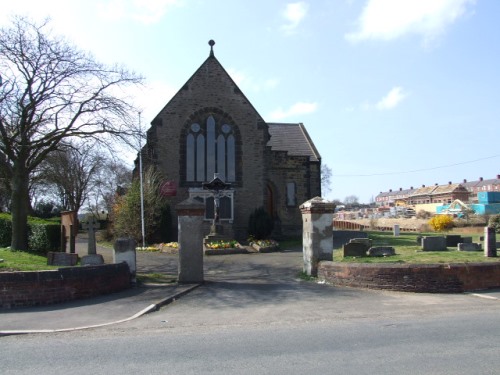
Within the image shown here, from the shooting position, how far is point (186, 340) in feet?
23.6

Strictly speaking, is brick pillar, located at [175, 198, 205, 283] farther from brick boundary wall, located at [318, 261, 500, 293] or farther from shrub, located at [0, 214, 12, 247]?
shrub, located at [0, 214, 12, 247]

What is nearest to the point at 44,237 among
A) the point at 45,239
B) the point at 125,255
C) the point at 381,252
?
the point at 45,239

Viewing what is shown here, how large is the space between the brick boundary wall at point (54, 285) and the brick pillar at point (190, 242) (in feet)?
6.51

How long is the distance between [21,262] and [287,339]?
382 inches

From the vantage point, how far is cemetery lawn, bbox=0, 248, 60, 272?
11945mm

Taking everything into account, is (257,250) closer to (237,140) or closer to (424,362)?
(237,140)

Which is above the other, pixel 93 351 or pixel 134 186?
pixel 134 186

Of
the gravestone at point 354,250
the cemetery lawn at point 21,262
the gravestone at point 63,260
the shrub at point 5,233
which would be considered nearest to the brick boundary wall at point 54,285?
the cemetery lawn at point 21,262

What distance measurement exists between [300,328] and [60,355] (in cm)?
369

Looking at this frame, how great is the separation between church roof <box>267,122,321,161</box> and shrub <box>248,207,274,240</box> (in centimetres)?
674

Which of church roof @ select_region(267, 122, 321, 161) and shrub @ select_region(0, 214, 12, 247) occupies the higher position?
church roof @ select_region(267, 122, 321, 161)

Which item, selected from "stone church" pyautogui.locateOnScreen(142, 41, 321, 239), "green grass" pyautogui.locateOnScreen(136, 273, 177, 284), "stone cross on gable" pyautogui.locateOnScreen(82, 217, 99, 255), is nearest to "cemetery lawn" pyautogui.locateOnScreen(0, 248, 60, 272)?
"stone cross on gable" pyautogui.locateOnScreen(82, 217, 99, 255)

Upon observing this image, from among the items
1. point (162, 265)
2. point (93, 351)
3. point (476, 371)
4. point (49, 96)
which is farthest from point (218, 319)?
point (49, 96)

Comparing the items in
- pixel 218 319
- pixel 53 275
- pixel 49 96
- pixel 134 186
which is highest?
pixel 49 96
